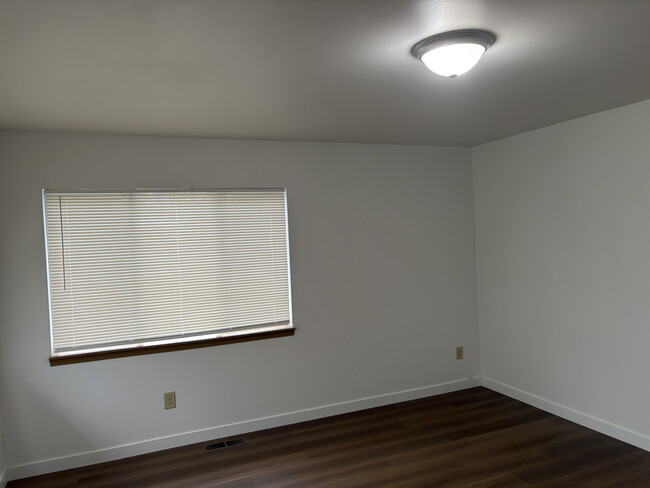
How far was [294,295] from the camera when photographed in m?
3.84

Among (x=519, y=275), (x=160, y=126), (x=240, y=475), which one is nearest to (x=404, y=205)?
(x=519, y=275)

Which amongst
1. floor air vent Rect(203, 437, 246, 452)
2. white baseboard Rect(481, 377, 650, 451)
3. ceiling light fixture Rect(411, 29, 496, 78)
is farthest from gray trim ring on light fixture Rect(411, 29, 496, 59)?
floor air vent Rect(203, 437, 246, 452)

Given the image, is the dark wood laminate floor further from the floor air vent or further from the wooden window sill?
the wooden window sill

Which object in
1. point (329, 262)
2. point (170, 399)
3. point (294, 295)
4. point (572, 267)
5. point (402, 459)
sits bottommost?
point (402, 459)

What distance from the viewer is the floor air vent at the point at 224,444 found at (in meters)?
3.44

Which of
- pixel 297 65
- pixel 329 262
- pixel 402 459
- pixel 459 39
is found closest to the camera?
pixel 459 39

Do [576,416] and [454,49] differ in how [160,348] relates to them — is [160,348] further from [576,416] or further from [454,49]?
[576,416]

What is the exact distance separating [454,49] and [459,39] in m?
0.04

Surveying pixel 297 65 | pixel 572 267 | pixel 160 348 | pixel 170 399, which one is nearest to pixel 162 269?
pixel 160 348

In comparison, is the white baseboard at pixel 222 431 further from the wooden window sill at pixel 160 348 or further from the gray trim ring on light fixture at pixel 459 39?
the gray trim ring on light fixture at pixel 459 39

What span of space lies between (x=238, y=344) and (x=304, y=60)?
230cm

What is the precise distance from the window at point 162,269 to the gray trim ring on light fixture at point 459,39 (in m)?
2.08

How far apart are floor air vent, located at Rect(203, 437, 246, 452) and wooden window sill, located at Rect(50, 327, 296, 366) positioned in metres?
0.71

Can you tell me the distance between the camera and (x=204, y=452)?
3389 mm
